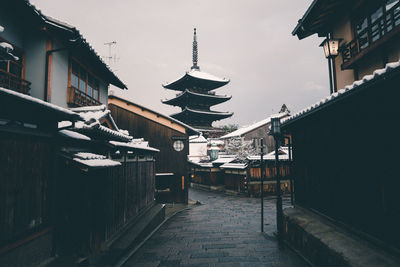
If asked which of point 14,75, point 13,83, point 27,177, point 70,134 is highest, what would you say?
point 14,75

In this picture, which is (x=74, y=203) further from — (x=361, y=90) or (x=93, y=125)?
(x=361, y=90)

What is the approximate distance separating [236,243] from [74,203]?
619cm

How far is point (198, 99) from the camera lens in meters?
43.0

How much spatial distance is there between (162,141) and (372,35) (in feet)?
51.8

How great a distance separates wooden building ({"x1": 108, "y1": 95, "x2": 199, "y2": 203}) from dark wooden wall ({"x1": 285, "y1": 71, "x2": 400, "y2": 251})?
1360 centimetres

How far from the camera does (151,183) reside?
14.1 m

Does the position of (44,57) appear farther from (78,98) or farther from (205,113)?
(205,113)

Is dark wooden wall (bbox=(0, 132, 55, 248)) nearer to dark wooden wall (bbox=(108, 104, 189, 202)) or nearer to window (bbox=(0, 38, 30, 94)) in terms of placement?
window (bbox=(0, 38, 30, 94))

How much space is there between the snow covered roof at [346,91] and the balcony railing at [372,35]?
13.0 ft

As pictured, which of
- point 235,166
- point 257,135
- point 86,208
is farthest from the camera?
point 257,135

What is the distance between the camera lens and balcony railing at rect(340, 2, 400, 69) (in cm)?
731

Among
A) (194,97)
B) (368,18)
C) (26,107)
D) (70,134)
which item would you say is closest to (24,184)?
(26,107)

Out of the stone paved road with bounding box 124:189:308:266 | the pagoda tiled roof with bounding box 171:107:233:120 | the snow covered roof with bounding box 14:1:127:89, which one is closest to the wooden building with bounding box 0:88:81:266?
the stone paved road with bounding box 124:189:308:266

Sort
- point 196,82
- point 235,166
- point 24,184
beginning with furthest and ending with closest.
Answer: point 196,82, point 235,166, point 24,184
